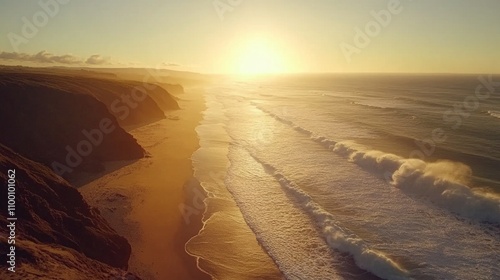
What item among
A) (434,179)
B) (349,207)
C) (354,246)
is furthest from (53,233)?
(434,179)

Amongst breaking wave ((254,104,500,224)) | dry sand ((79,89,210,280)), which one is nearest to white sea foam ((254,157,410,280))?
dry sand ((79,89,210,280))

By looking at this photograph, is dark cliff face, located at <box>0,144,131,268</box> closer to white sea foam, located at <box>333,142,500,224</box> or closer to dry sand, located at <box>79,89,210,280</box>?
dry sand, located at <box>79,89,210,280</box>

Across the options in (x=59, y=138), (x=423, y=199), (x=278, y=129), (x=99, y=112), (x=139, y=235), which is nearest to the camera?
(x=139, y=235)

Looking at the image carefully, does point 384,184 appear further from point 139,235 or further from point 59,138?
point 59,138

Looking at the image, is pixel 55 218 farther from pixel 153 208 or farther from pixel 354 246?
pixel 354 246

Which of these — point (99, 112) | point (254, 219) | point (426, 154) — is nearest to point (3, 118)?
point (99, 112)
